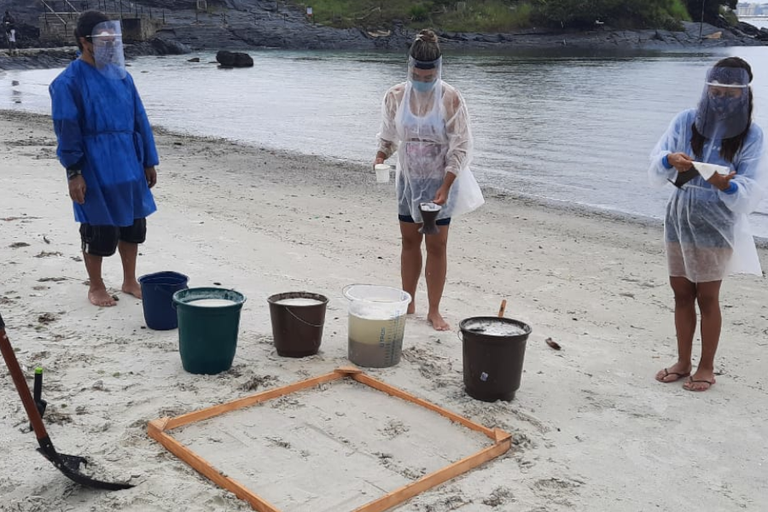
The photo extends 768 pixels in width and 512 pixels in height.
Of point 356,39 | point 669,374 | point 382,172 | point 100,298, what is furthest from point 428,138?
point 356,39

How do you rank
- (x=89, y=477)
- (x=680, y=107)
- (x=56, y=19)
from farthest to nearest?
(x=56, y=19)
(x=680, y=107)
(x=89, y=477)

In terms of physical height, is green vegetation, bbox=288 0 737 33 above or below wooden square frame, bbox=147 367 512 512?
above

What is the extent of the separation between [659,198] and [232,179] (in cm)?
687

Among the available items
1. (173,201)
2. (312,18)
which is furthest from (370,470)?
(312,18)

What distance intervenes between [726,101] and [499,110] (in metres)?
22.9

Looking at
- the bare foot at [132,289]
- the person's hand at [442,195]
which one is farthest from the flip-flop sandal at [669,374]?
the bare foot at [132,289]

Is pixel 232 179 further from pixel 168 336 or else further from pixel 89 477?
pixel 89 477

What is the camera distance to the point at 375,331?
4570 millimetres

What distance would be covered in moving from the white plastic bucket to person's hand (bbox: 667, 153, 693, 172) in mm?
1670

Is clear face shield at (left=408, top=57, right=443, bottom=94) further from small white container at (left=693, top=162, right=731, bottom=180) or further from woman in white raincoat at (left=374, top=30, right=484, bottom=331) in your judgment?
small white container at (left=693, top=162, right=731, bottom=180)

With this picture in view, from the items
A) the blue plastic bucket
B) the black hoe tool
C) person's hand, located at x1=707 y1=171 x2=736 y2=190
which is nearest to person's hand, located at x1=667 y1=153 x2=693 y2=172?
person's hand, located at x1=707 y1=171 x2=736 y2=190

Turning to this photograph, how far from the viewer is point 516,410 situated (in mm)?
4164

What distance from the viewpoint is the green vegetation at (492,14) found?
87.1m

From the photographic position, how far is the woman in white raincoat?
5.02 metres
